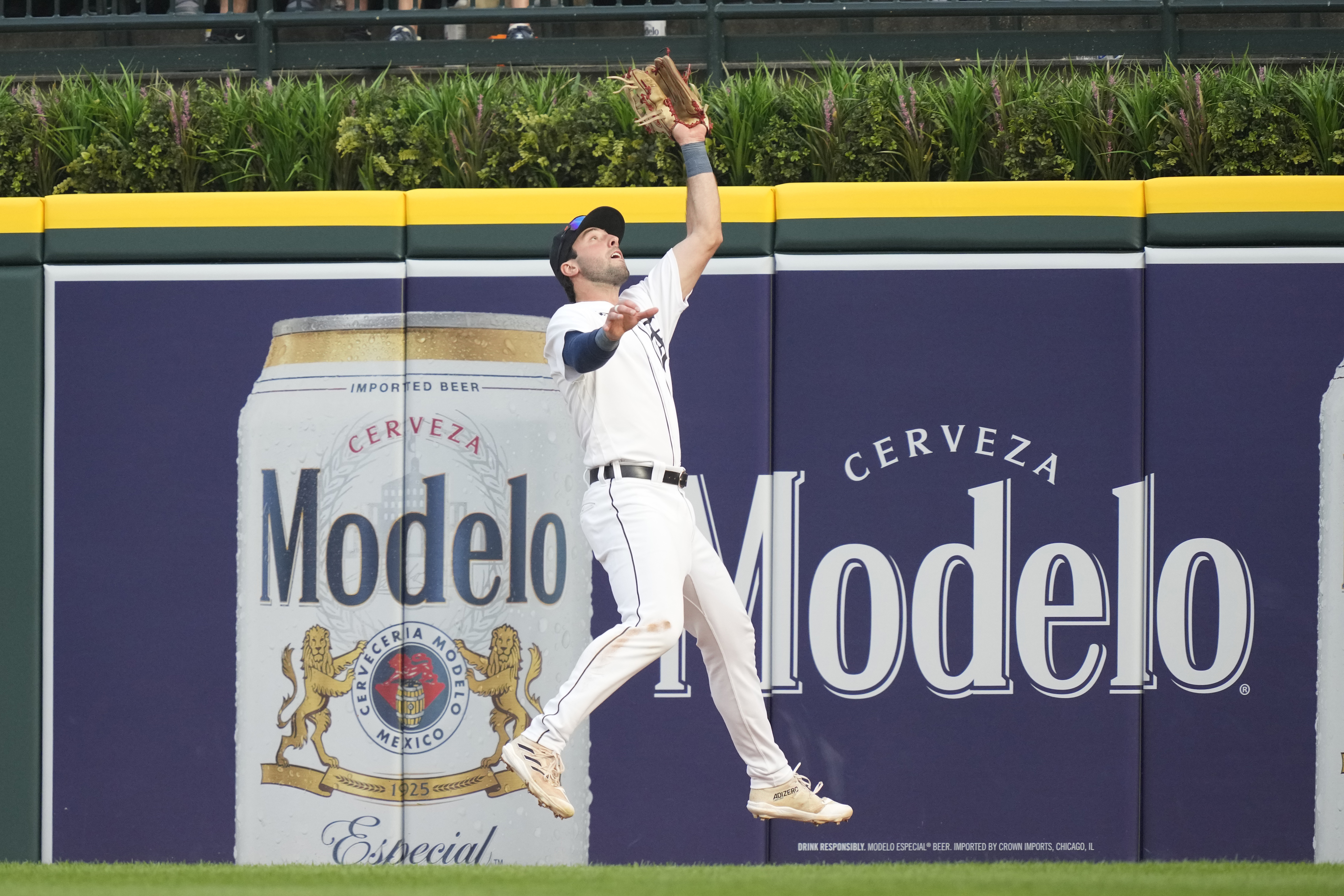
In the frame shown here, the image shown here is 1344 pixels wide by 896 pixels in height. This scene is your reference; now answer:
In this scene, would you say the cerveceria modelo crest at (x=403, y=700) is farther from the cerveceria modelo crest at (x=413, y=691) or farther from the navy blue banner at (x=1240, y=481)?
the navy blue banner at (x=1240, y=481)

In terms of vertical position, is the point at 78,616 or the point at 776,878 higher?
the point at 78,616

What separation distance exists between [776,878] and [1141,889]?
1.05 m

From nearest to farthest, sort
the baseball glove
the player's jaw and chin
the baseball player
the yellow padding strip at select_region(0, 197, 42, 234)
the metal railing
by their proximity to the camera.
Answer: the baseball player < the baseball glove < the player's jaw and chin < the yellow padding strip at select_region(0, 197, 42, 234) < the metal railing

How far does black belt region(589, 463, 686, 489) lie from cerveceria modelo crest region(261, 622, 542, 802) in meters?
0.79

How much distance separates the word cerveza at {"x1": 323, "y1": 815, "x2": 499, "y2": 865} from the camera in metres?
4.21

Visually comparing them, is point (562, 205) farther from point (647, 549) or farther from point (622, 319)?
point (647, 549)

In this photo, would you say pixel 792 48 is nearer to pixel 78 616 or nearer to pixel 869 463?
pixel 869 463

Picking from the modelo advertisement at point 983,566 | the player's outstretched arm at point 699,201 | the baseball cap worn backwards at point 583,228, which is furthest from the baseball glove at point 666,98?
the modelo advertisement at point 983,566

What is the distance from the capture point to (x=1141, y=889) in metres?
3.63

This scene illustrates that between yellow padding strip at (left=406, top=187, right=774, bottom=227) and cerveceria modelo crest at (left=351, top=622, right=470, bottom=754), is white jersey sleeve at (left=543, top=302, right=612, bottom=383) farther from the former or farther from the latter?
cerveceria modelo crest at (left=351, top=622, right=470, bottom=754)

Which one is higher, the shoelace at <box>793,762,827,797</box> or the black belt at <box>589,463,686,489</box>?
the black belt at <box>589,463,686,489</box>

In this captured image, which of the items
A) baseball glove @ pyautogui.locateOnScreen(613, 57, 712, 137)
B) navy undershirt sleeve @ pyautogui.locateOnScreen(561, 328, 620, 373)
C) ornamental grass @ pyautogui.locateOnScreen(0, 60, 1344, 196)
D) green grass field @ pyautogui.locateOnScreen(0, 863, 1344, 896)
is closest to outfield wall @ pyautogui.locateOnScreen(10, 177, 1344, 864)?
green grass field @ pyautogui.locateOnScreen(0, 863, 1344, 896)

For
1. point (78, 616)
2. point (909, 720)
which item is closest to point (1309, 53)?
point (909, 720)

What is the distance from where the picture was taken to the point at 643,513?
367 centimetres
